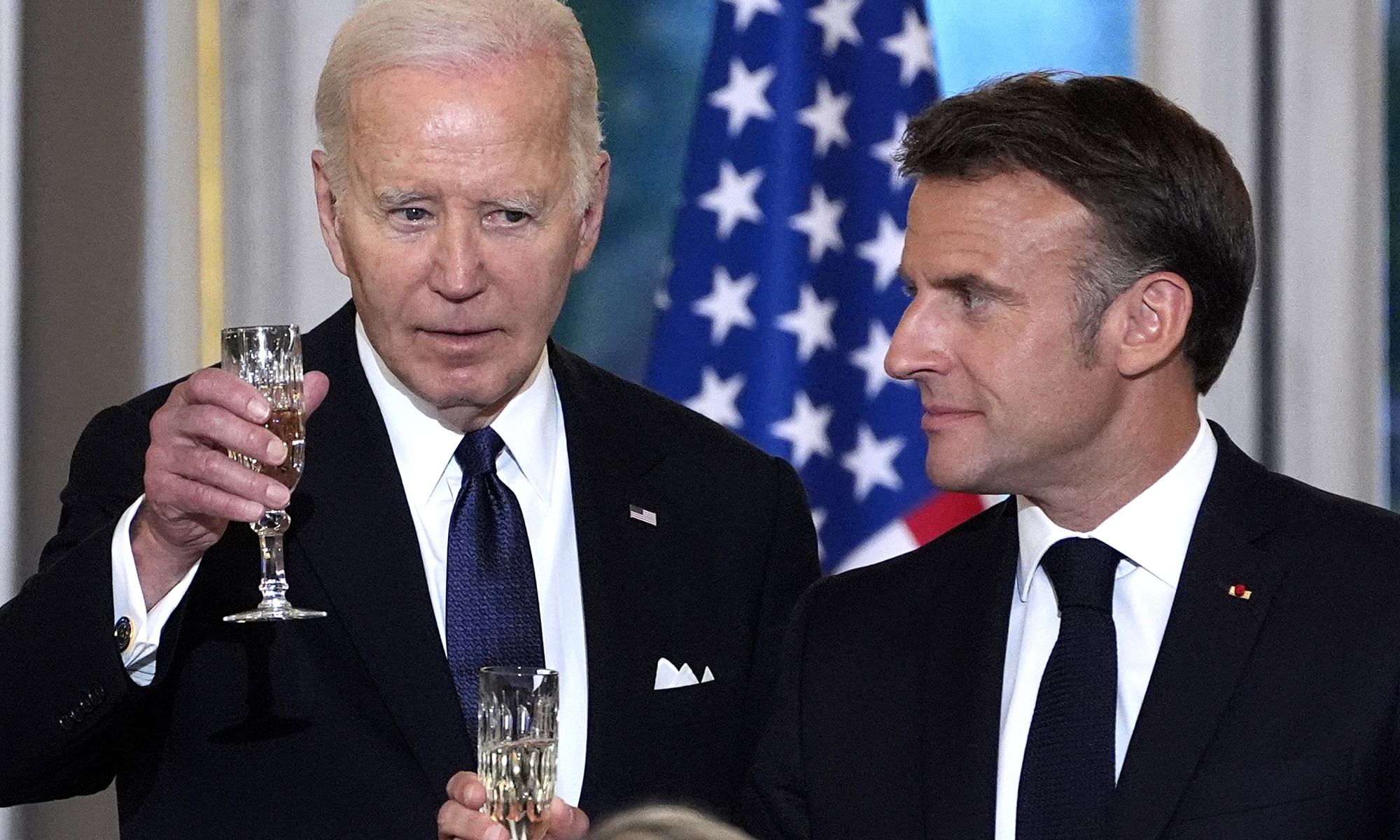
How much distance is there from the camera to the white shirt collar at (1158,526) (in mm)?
2707

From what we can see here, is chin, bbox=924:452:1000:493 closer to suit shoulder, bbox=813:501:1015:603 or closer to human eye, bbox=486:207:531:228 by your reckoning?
suit shoulder, bbox=813:501:1015:603

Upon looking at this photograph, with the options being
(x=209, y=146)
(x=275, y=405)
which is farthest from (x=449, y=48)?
(x=209, y=146)

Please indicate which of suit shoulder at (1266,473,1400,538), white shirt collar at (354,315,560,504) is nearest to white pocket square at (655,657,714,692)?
white shirt collar at (354,315,560,504)

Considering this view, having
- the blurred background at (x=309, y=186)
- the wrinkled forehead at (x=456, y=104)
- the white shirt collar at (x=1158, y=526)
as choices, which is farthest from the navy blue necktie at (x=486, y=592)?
the blurred background at (x=309, y=186)

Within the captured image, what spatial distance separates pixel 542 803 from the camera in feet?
7.42

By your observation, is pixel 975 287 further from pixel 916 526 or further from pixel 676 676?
pixel 916 526

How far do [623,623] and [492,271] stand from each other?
2.06ft

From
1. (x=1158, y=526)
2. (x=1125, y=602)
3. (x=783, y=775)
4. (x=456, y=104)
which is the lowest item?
(x=783, y=775)

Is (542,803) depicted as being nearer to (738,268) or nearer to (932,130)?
(932,130)

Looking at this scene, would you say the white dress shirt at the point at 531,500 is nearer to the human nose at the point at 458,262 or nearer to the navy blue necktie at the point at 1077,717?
the human nose at the point at 458,262

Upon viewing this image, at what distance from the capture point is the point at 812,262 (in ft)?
15.4

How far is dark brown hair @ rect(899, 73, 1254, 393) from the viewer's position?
2.75 metres

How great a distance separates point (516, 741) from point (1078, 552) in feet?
3.14

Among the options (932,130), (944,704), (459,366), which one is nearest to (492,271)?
(459,366)
